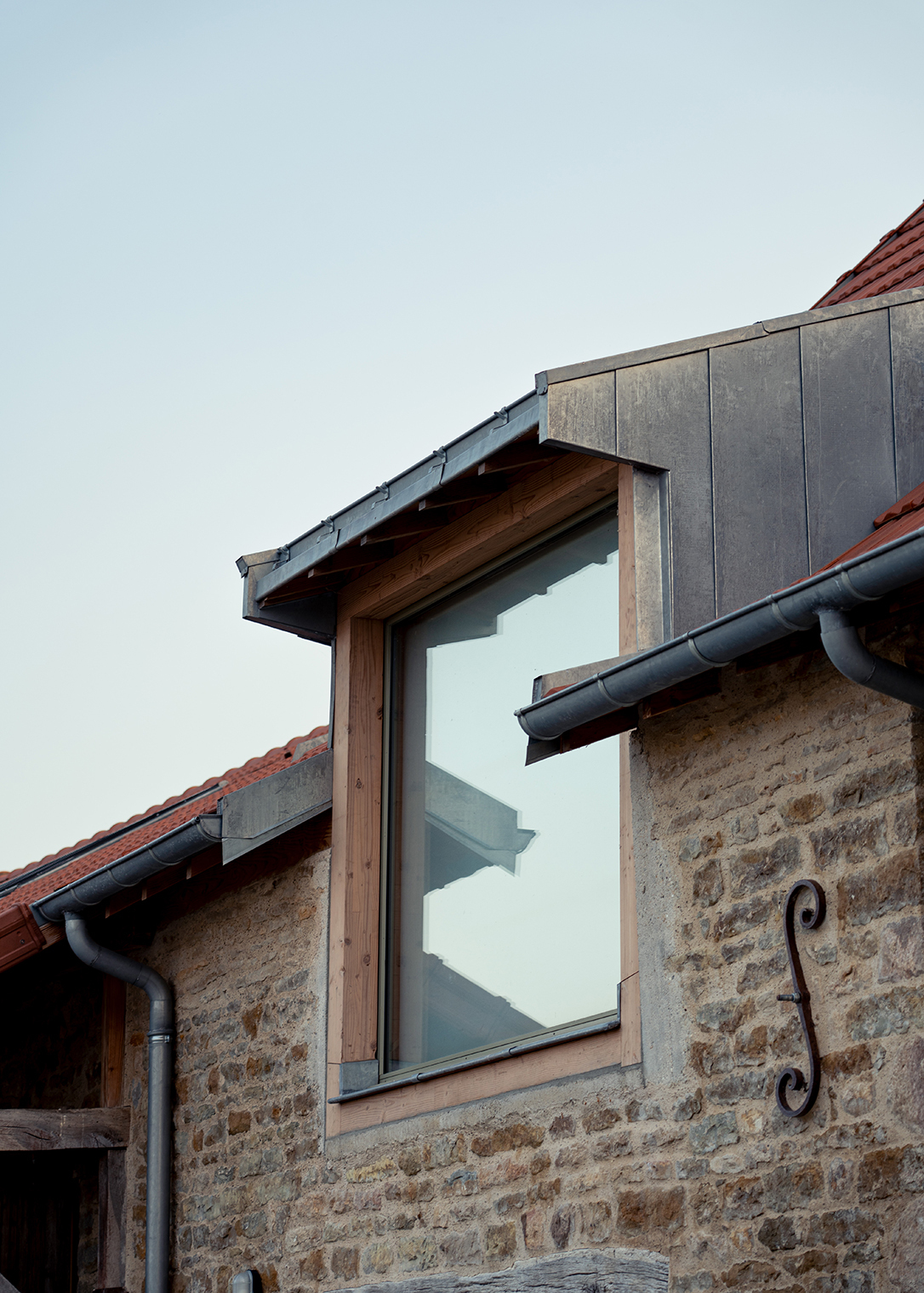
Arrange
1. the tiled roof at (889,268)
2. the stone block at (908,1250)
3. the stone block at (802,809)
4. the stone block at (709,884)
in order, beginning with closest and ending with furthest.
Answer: the stone block at (908,1250)
the stone block at (802,809)
the stone block at (709,884)
the tiled roof at (889,268)

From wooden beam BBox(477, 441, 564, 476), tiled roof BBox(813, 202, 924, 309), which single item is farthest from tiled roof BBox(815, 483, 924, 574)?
wooden beam BBox(477, 441, 564, 476)

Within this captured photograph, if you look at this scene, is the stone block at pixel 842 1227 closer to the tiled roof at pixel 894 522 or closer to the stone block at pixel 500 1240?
the stone block at pixel 500 1240

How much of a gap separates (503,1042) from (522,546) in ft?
5.90

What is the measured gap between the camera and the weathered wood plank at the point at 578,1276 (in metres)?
4.34

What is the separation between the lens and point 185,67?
12719 mm

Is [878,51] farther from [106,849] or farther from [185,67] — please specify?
[106,849]

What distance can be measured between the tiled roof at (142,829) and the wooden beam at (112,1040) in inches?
22.0

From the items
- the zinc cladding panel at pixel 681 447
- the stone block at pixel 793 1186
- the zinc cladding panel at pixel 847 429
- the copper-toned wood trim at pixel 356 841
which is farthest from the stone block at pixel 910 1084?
the copper-toned wood trim at pixel 356 841

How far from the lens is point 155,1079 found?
671cm

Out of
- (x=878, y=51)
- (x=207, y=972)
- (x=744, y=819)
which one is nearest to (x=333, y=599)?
(x=207, y=972)

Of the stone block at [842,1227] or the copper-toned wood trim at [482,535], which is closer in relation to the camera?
the stone block at [842,1227]

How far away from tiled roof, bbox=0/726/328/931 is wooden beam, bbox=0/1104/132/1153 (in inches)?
35.8

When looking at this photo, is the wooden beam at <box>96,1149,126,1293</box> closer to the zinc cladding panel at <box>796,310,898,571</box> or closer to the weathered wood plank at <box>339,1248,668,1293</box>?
the weathered wood plank at <box>339,1248,668,1293</box>

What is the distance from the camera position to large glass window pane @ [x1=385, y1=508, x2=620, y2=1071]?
17.1 feet
